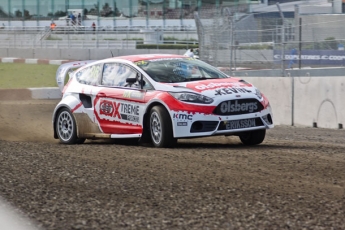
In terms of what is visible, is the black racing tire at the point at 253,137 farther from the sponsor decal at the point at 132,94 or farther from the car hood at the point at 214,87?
the sponsor decal at the point at 132,94

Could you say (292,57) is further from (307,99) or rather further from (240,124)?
(240,124)

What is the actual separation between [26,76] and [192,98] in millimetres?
19868

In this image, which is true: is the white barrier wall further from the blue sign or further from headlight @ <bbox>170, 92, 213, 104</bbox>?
headlight @ <bbox>170, 92, 213, 104</bbox>

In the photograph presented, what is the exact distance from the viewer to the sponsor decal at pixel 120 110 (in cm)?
1031

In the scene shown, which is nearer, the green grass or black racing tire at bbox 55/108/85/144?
black racing tire at bbox 55/108/85/144

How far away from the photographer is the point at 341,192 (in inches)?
244

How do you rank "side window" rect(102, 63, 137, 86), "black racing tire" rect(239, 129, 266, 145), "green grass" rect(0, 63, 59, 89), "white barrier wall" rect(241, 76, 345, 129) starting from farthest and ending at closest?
"green grass" rect(0, 63, 59, 89) < "white barrier wall" rect(241, 76, 345, 129) < "side window" rect(102, 63, 137, 86) < "black racing tire" rect(239, 129, 266, 145)

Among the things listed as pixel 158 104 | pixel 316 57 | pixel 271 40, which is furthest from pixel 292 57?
pixel 158 104

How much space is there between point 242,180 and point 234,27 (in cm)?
1131

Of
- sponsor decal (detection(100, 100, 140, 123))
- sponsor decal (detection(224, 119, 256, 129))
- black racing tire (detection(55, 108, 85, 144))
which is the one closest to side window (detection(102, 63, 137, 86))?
sponsor decal (detection(100, 100, 140, 123))

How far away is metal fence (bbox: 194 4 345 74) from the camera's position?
15203mm

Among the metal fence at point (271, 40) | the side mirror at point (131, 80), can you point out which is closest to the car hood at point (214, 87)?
the side mirror at point (131, 80)

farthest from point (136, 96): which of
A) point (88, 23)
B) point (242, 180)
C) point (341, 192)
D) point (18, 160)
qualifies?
point (88, 23)

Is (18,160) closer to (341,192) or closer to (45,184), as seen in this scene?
(45,184)
